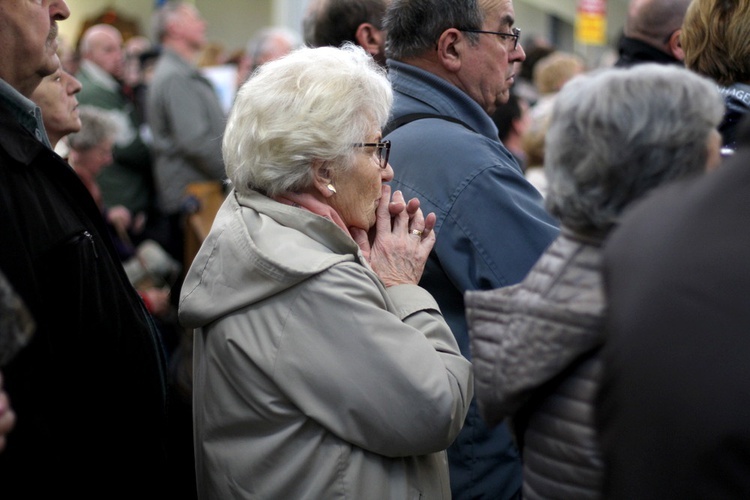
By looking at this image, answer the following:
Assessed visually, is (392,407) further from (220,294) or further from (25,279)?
(25,279)

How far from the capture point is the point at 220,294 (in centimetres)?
237

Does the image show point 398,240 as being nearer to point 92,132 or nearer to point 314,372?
point 314,372

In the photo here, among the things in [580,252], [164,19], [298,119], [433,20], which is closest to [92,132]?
[164,19]

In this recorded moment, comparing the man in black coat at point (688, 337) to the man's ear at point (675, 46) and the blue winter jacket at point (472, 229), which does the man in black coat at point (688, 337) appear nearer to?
the blue winter jacket at point (472, 229)

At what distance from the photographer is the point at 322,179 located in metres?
2.47

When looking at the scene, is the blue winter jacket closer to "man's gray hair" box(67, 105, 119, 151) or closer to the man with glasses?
the man with glasses

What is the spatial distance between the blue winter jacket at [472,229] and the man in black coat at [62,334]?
2.56ft

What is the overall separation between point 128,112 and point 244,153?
6371 millimetres

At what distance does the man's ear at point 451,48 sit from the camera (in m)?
3.04

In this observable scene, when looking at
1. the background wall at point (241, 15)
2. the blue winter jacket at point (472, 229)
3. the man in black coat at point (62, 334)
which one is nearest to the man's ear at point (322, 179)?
the blue winter jacket at point (472, 229)

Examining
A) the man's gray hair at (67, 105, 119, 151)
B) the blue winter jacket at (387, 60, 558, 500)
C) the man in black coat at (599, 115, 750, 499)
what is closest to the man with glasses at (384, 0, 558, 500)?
the blue winter jacket at (387, 60, 558, 500)

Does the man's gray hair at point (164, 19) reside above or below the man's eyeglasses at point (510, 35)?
below

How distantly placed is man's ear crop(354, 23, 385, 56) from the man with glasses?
838mm

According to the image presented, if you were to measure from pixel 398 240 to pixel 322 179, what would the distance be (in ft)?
0.85
